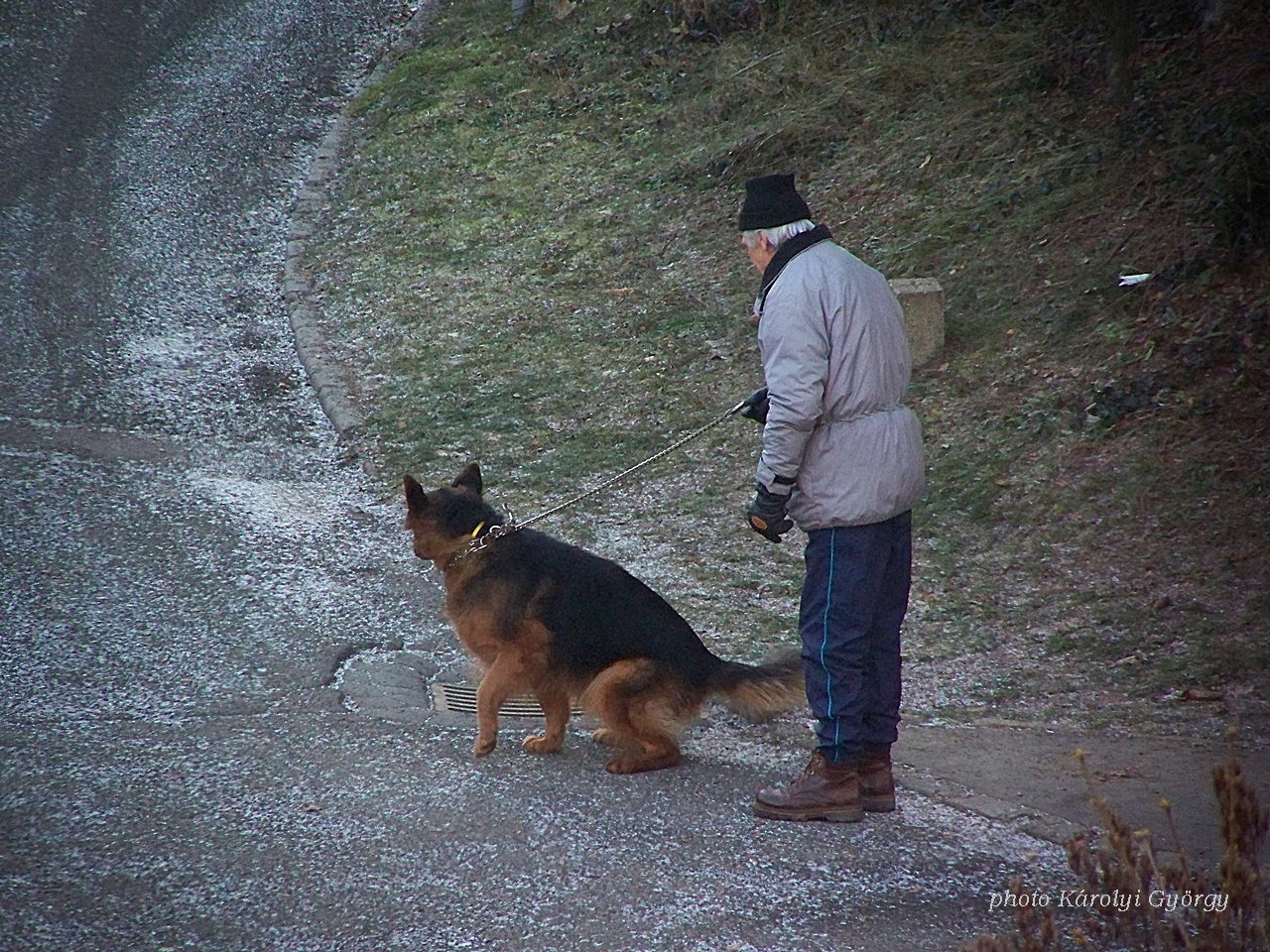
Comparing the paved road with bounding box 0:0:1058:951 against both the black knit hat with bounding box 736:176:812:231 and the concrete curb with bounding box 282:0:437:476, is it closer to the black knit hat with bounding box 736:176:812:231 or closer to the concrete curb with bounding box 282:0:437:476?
the concrete curb with bounding box 282:0:437:476

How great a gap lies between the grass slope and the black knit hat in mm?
2295

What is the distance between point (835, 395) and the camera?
4.52m

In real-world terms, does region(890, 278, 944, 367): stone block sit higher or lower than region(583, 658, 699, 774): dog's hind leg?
higher

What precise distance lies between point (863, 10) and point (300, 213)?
5.89m

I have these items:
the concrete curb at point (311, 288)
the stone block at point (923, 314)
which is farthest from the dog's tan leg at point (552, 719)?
the stone block at point (923, 314)

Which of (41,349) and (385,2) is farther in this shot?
(385,2)

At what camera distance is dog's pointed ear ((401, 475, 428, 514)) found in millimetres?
5281

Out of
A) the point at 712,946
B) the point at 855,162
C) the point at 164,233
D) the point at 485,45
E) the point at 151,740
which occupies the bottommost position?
the point at 712,946

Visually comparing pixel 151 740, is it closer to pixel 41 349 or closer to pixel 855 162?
pixel 41 349

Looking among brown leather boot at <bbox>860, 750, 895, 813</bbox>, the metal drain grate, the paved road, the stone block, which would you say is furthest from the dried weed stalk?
the stone block

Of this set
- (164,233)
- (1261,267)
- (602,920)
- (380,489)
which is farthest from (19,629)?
(1261,267)

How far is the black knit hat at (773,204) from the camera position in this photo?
4.63 m

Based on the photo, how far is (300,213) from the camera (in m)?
12.0

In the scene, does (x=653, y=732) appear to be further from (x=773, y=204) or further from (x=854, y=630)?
(x=773, y=204)
